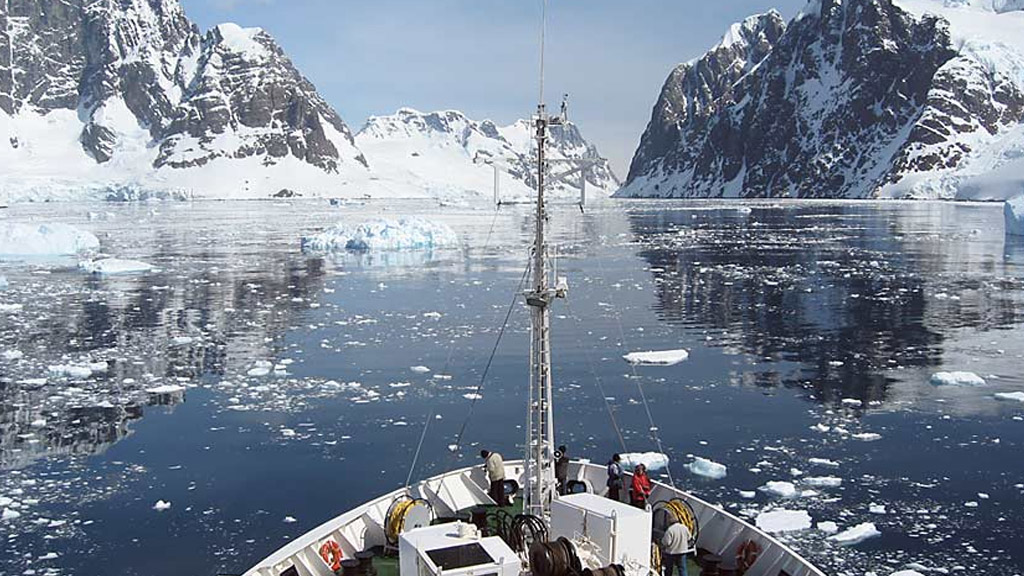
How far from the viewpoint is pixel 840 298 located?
44594 mm

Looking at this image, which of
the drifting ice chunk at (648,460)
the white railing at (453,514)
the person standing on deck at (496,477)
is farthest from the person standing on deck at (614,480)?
the drifting ice chunk at (648,460)

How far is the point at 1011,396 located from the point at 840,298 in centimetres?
1949

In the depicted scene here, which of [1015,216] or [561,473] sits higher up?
[1015,216]

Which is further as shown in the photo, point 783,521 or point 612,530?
point 783,521

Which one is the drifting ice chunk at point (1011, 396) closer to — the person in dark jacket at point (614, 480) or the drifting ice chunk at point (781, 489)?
the drifting ice chunk at point (781, 489)

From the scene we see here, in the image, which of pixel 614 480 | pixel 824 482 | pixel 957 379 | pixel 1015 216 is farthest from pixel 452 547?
pixel 1015 216

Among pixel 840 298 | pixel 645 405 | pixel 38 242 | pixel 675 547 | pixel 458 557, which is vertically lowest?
pixel 645 405

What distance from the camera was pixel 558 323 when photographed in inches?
1510

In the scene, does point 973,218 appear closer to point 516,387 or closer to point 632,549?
point 516,387

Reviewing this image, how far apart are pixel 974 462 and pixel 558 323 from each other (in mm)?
19904

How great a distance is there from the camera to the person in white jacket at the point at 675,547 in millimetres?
13523

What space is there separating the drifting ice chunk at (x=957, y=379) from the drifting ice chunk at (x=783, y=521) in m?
11.9

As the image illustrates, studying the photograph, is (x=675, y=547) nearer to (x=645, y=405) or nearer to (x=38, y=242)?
(x=645, y=405)

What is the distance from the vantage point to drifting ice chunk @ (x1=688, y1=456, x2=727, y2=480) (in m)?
Answer: 19.7
